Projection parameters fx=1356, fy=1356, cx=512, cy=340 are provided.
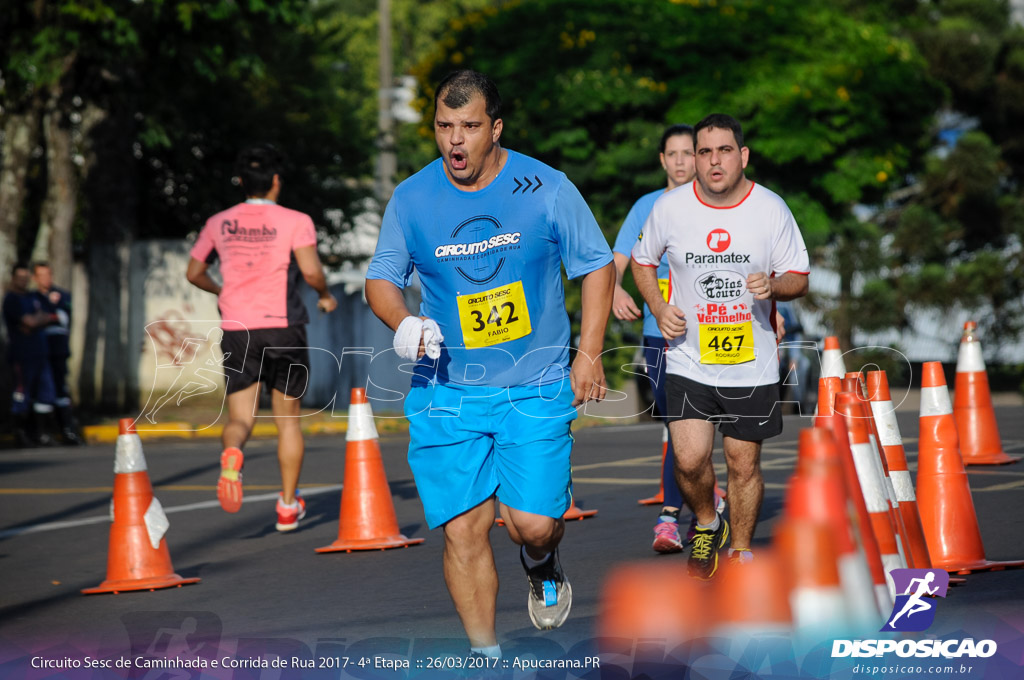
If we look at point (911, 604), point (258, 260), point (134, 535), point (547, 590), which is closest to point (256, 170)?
point (258, 260)

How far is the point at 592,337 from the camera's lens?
481 cm

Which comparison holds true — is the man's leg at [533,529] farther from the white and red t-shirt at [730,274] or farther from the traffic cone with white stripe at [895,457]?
the white and red t-shirt at [730,274]

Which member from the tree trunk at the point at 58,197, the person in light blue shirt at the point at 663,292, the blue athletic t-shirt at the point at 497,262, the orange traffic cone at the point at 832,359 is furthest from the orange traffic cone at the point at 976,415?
the tree trunk at the point at 58,197

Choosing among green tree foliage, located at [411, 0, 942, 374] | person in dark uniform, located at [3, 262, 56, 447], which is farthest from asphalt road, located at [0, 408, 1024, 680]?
green tree foliage, located at [411, 0, 942, 374]

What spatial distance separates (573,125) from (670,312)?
62.9 feet

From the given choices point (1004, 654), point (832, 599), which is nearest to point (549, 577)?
point (1004, 654)

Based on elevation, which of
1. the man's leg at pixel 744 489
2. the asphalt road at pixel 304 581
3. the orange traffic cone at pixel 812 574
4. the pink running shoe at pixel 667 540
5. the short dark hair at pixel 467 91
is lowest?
the asphalt road at pixel 304 581

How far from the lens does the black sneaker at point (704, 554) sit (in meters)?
6.24

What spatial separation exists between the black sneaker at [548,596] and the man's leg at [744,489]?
4.58 ft

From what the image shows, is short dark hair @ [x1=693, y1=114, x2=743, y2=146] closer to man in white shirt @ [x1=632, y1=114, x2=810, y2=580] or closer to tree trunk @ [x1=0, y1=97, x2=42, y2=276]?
man in white shirt @ [x1=632, y1=114, x2=810, y2=580]

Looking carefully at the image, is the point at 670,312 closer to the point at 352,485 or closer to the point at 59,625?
the point at 352,485

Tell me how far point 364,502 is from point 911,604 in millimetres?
3991

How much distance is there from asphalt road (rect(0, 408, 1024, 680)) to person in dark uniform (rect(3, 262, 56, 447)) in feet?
14.8

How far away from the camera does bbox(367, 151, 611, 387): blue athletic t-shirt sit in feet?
15.8
